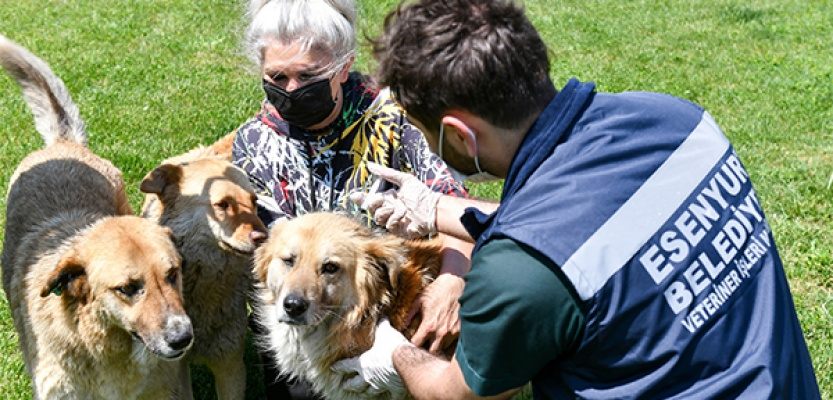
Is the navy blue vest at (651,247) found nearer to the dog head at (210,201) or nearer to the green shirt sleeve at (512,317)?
the green shirt sleeve at (512,317)

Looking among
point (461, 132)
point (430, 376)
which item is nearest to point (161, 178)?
point (430, 376)

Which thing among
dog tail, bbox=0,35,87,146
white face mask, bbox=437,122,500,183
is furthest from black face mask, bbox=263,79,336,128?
dog tail, bbox=0,35,87,146

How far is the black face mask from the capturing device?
408 centimetres

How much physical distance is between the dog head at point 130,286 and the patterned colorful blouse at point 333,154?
0.72 metres

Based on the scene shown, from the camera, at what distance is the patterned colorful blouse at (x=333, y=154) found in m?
4.23

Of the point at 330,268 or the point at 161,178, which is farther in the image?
the point at 161,178

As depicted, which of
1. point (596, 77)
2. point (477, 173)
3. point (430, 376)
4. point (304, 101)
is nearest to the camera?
point (477, 173)

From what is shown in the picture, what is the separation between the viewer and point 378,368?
3.61 m

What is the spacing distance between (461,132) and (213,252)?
7.79 ft

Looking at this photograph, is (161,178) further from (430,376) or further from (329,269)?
(430,376)

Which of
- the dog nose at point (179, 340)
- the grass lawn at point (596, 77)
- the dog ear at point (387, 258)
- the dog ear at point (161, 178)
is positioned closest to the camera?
the dog nose at point (179, 340)

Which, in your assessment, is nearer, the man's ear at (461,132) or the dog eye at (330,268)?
the man's ear at (461,132)

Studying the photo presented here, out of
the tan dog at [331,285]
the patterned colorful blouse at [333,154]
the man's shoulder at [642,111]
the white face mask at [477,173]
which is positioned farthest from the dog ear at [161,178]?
the man's shoulder at [642,111]

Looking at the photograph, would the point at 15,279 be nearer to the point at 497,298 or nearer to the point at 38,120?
the point at 38,120
